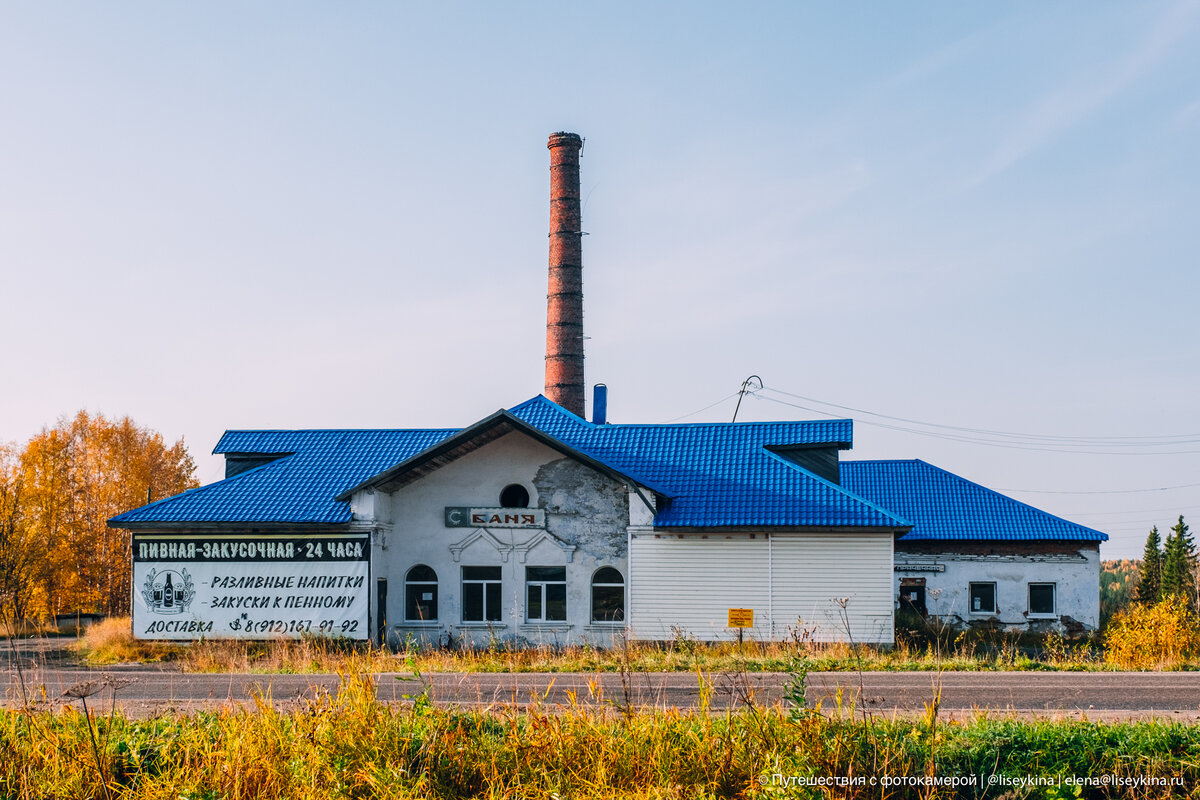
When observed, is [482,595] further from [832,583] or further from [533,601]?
[832,583]

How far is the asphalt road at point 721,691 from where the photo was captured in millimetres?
11703

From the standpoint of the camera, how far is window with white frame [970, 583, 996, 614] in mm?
29703

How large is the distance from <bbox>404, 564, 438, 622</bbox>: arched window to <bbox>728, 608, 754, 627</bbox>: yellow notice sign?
22.6 feet

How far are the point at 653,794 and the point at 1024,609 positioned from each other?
25.2 m

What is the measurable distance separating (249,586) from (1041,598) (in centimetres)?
2138

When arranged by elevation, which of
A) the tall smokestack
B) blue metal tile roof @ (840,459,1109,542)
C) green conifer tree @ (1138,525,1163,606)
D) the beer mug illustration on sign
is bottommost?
green conifer tree @ (1138,525,1163,606)

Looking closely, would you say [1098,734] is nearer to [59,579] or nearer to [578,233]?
[578,233]

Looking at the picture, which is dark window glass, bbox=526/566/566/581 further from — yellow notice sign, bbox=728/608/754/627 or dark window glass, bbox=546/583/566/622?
yellow notice sign, bbox=728/608/754/627

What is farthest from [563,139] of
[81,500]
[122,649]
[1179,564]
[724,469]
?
[1179,564]

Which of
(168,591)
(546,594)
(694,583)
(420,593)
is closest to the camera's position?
(694,583)

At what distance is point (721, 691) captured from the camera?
43.2 ft

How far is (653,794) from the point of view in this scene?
7.31m

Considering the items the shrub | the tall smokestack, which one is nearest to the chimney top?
the tall smokestack

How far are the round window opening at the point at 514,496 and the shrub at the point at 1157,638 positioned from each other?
12559mm
